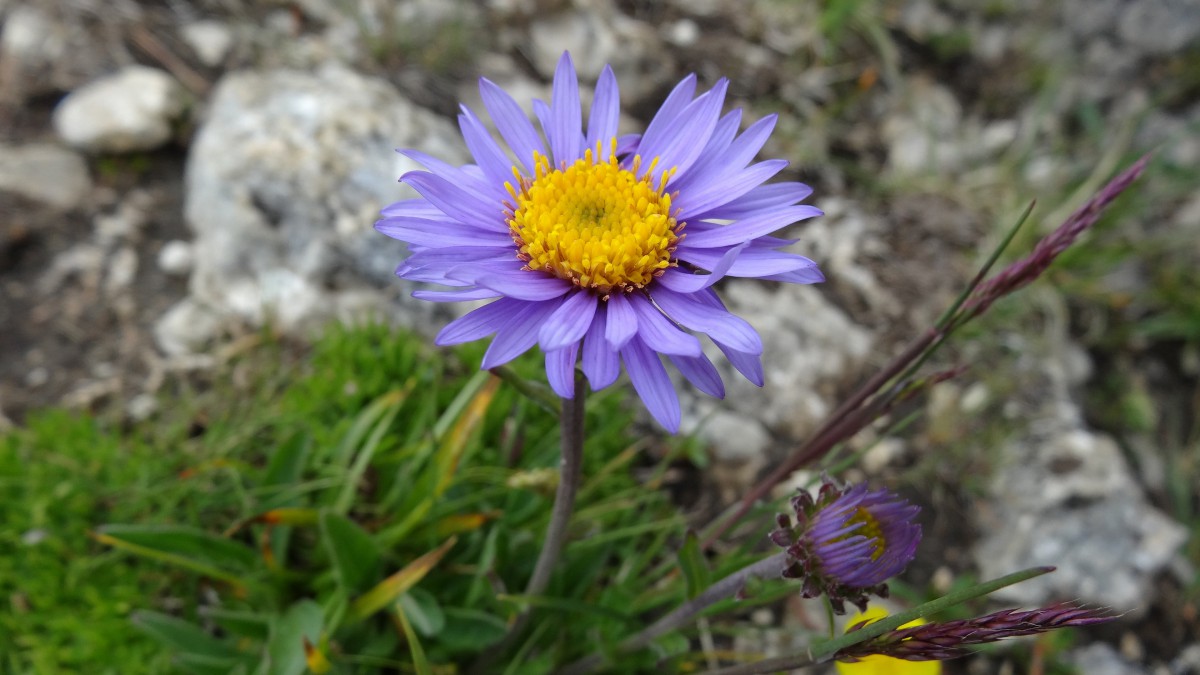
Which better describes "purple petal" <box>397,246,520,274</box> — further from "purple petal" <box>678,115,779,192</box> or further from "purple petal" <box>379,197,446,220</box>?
"purple petal" <box>678,115,779,192</box>

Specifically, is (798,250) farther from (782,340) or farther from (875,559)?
(875,559)

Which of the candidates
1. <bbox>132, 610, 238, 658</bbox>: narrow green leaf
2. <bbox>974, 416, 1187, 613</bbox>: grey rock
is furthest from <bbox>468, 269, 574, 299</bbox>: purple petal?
<bbox>974, 416, 1187, 613</bbox>: grey rock

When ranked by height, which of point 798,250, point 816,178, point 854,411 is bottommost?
point 854,411

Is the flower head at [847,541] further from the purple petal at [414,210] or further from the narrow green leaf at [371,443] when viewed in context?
the narrow green leaf at [371,443]

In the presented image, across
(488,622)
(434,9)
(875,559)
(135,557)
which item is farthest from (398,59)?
(875,559)

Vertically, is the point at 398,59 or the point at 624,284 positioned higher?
the point at 398,59
